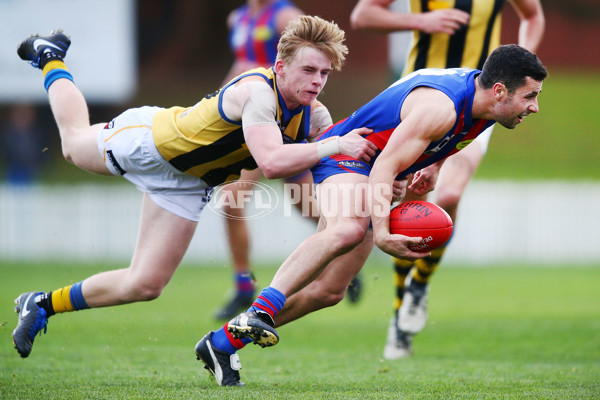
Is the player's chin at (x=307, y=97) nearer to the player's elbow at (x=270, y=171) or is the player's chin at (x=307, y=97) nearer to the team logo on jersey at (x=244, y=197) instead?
the player's elbow at (x=270, y=171)

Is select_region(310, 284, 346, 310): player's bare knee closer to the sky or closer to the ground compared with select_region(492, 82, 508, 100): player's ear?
closer to the ground

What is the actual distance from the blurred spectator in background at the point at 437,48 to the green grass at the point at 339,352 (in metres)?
0.34

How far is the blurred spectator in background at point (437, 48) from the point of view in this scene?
229 inches

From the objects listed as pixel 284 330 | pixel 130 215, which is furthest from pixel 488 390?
pixel 130 215

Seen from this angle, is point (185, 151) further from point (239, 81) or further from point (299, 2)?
point (299, 2)

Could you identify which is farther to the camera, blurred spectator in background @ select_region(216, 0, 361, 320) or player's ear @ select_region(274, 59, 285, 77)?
blurred spectator in background @ select_region(216, 0, 361, 320)

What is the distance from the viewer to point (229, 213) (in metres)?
7.39

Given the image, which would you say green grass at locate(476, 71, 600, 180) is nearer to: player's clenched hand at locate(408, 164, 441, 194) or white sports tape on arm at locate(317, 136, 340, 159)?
player's clenched hand at locate(408, 164, 441, 194)

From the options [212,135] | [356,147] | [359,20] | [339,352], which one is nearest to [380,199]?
[356,147]

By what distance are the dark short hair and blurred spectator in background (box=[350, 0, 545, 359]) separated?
1.47 metres

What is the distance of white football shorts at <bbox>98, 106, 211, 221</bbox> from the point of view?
4.92m

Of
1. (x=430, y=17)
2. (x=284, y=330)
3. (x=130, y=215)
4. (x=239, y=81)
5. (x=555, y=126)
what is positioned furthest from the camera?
(x=555, y=126)

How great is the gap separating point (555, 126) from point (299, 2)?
7.72 meters

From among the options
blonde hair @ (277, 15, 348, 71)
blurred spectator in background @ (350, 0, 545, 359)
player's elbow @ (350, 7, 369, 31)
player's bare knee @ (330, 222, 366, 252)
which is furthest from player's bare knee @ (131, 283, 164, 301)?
player's elbow @ (350, 7, 369, 31)
